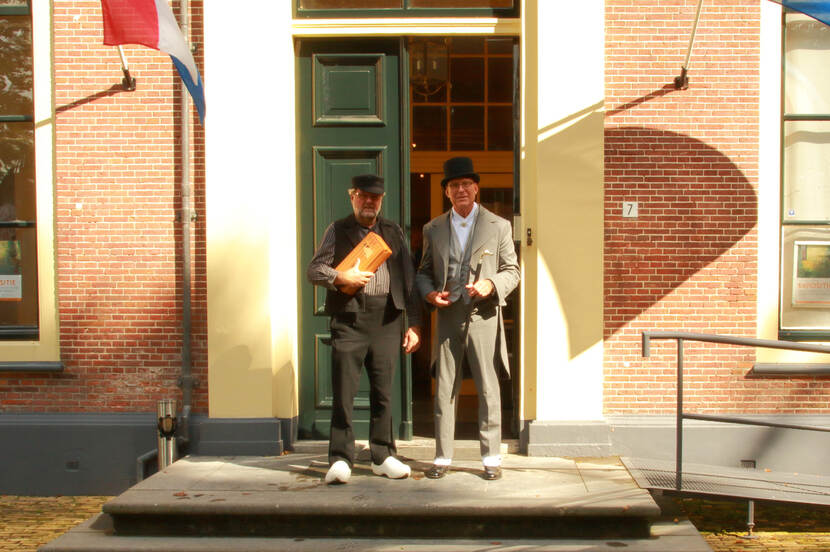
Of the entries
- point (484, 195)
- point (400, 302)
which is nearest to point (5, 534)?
point (400, 302)

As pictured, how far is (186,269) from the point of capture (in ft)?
19.9

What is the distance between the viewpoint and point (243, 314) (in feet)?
19.5

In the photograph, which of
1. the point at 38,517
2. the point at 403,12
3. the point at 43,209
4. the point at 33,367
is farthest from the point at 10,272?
the point at 403,12

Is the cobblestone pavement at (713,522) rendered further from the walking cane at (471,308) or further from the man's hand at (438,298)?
the man's hand at (438,298)

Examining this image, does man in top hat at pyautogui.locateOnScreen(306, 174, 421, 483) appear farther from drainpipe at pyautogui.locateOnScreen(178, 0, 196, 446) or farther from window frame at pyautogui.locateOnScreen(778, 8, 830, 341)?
window frame at pyautogui.locateOnScreen(778, 8, 830, 341)

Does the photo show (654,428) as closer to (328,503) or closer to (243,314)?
(328,503)

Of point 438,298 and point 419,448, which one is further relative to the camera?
point 419,448

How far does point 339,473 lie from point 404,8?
3.71 m

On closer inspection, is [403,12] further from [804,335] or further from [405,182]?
[804,335]

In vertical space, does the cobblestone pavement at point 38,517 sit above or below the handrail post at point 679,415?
below

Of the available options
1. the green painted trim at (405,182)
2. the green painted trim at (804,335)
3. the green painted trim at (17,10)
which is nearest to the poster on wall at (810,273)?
the green painted trim at (804,335)

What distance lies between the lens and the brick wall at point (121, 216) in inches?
241

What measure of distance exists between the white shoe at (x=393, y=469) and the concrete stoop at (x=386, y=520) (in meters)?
0.16

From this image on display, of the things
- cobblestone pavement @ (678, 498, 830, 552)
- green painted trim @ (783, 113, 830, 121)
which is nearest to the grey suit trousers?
cobblestone pavement @ (678, 498, 830, 552)
